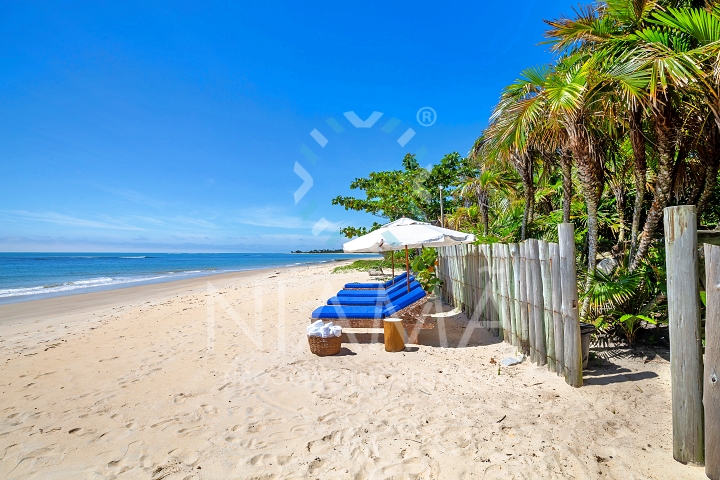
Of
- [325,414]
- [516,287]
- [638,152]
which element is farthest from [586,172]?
[325,414]

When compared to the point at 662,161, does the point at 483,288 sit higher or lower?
lower

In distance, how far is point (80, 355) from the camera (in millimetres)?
5402

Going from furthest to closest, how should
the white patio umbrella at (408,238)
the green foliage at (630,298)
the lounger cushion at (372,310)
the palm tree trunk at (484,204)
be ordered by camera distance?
the palm tree trunk at (484,204) → the white patio umbrella at (408,238) → the lounger cushion at (372,310) → the green foliage at (630,298)

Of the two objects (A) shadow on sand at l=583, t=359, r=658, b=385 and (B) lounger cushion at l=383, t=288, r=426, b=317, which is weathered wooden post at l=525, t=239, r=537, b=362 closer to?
(A) shadow on sand at l=583, t=359, r=658, b=385

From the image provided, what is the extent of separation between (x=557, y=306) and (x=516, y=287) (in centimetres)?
98

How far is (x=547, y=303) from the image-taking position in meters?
3.91

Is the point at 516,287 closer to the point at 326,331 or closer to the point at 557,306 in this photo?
the point at 557,306

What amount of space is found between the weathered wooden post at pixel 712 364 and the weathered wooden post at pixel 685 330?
0.08 metres

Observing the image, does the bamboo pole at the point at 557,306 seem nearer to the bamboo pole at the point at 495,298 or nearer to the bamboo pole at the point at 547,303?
the bamboo pole at the point at 547,303

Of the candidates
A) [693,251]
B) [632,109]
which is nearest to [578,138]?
[632,109]

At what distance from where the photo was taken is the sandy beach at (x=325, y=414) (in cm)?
258

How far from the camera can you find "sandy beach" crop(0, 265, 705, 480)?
2.58 meters

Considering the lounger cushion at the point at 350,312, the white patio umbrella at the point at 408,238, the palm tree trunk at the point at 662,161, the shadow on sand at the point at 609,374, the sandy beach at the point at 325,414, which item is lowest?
the sandy beach at the point at 325,414

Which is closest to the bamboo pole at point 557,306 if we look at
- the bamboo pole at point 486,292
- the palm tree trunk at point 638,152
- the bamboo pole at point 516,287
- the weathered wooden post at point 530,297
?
the weathered wooden post at point 530,297
